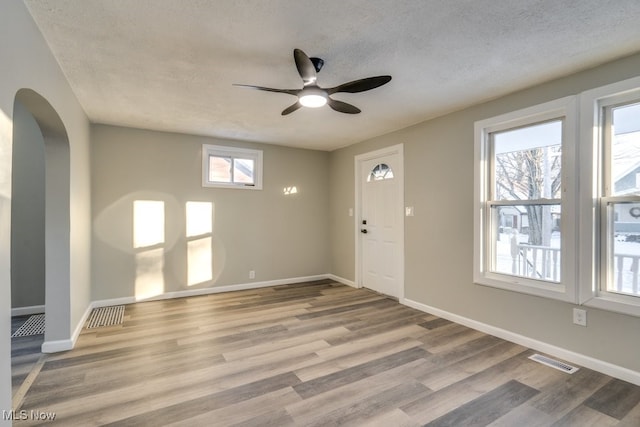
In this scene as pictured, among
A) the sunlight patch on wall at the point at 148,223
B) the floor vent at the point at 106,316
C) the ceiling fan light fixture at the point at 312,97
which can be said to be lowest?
the floor vent at the point at 106,316

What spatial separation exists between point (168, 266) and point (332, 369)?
118 inches

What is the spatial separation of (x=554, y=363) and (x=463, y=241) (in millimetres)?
1310

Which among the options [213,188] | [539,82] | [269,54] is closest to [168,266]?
[213,188]

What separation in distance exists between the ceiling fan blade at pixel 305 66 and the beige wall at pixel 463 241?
2052mm

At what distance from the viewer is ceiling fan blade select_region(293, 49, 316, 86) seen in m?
1.80

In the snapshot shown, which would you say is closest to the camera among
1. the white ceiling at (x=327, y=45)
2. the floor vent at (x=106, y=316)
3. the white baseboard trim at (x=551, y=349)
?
the white ceiling at (x=327, y=45)

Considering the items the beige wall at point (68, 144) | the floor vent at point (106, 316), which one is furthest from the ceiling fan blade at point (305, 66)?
the floor vent at point (106, 316)

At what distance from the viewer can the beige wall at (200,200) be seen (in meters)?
3.97

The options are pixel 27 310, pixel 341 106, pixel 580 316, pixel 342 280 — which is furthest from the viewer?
pixel 342 280

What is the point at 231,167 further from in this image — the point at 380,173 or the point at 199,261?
the point at 380,173

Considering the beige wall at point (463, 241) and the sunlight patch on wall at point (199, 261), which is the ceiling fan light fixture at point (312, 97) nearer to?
the beige wall at point (463, 241)

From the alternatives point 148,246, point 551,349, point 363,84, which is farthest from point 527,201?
point 148,246

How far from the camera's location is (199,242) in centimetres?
452

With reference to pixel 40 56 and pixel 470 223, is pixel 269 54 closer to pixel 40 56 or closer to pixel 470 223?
pixel 40 56
